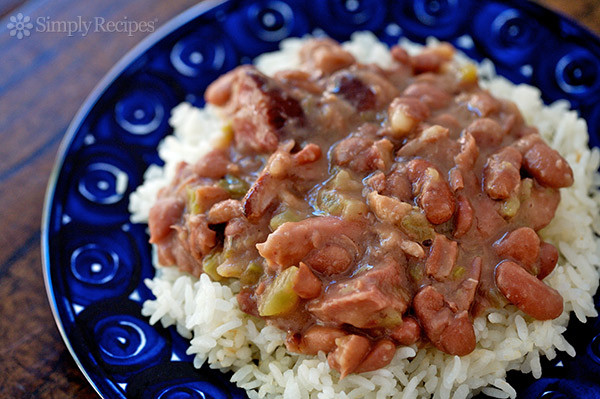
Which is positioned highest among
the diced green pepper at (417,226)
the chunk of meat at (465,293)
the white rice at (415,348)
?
the diced green pepper at (417,226)

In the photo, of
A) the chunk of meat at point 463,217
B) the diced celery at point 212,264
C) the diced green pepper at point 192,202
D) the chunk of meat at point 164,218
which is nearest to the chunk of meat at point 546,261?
the chunk of meat at point 463,217

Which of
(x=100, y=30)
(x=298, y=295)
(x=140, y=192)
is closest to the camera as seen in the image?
(x=298, y=295)

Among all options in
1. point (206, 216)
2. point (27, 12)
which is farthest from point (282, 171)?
point (27, 12)

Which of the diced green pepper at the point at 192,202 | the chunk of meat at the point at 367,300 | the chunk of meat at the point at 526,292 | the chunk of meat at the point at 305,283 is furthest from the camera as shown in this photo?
the diced green pepper at the point at 192,202

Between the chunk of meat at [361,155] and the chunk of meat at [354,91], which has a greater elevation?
the chunk of meat at [354,91]

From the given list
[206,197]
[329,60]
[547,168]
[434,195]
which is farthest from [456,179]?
[206,197]

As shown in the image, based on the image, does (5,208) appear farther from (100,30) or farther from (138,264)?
(100,30)

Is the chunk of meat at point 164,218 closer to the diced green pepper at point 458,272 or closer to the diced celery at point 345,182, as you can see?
the diced celery at point 345,182
